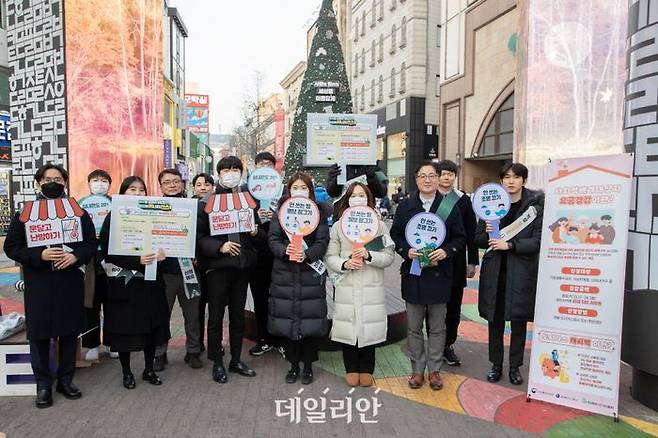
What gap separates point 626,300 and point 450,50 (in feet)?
74.3

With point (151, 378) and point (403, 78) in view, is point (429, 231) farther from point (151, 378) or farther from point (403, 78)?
point (403, 78)

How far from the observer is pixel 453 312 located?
15.7 ft

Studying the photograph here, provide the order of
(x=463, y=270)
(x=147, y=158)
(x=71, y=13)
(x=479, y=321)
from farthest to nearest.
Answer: (x=147, y=158) < (x=71, y=13) < (x=479, y=321) < (x=463, y=270)

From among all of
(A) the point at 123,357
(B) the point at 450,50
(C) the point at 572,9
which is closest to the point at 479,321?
(A) the point at 123,357

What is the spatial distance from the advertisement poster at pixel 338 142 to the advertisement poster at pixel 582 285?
5.98 ft

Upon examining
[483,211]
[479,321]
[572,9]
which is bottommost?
[479,321]

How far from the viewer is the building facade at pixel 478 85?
19984 millimetres

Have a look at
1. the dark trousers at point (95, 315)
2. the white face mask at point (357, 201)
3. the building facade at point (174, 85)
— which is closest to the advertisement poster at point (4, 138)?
the dark trousers at point (95, 315)

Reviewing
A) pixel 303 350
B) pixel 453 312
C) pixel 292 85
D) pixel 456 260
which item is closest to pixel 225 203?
pixel 303 350

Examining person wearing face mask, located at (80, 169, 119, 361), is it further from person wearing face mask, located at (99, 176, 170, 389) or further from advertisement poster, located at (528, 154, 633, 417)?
advertisement poster, located at (528, 154, 633, 417)

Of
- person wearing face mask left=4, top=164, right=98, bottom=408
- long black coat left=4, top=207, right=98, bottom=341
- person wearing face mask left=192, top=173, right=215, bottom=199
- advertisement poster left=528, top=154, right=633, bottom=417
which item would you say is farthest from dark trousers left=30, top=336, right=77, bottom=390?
advertisement poster left=528, top=154, right=633, bottom=417

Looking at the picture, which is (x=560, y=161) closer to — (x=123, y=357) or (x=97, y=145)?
(x=123, y=357)

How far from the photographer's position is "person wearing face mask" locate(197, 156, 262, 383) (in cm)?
422

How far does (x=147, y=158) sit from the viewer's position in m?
9.45
